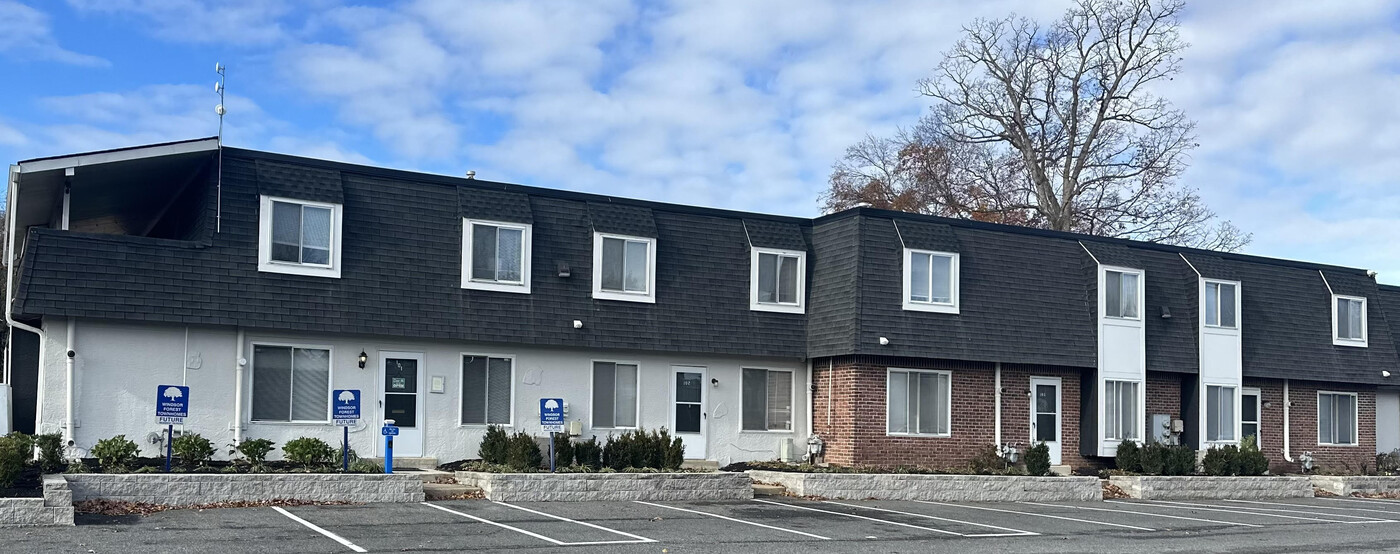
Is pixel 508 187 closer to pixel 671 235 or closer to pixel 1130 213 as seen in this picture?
pixel 671 235

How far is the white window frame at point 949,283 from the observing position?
78.3 ft

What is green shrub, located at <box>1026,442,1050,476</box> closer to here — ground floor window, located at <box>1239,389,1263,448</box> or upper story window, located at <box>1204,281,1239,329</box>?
upper story window, located at <box>1204,281,1239,329</box>

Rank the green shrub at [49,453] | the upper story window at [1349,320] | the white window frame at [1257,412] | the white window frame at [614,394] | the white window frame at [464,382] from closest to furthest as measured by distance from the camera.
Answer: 1. the green shrub at [49,453]
2. the white window frame at [464,382]
3. the white window frame at [614,394]
4. the white window frame at [1257,412]
5. the upper story window at [1349,320]

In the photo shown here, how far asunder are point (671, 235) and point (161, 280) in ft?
27.9

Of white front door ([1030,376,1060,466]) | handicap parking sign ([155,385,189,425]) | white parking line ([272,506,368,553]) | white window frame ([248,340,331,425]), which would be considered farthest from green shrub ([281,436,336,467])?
white front door ([1030,376,1060,466])

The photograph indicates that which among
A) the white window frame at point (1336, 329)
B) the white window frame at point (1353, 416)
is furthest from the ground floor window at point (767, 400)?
the white window frame at point (1336, 329)

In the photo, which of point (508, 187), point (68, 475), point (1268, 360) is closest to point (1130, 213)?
point (1268, 360)

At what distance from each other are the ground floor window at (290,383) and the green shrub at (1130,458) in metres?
14.0

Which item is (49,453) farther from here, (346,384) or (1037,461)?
(1037,461)

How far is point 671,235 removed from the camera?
23.6m

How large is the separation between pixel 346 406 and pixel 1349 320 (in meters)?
22.1

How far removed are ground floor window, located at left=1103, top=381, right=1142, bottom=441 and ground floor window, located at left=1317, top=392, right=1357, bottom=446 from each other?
19.0 ft

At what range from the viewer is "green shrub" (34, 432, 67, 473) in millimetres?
16828

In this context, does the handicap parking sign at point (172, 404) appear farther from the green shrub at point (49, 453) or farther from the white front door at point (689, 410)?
the white front door at point (689, 410)
